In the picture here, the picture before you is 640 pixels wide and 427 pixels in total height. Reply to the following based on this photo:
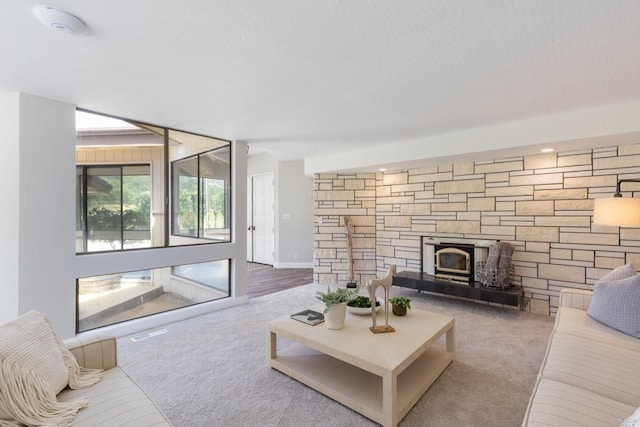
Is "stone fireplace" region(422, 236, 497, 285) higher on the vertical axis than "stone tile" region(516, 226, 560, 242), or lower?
lower

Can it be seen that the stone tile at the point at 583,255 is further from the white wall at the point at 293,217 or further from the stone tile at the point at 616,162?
the white wall at the point at 293,217

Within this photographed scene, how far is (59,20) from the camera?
5.20 ft

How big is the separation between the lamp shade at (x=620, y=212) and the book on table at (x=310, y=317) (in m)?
2.60

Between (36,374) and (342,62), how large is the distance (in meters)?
2.33

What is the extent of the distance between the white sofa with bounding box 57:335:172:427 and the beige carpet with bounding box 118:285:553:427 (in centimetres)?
52

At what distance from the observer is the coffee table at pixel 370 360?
5.99 feet

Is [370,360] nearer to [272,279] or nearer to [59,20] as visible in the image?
[59,20]

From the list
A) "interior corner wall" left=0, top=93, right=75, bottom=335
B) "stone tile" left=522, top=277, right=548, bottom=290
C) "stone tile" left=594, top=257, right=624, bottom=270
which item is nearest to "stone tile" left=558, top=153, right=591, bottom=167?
"stone tile" left=594, top=257, right=624, bottom=270

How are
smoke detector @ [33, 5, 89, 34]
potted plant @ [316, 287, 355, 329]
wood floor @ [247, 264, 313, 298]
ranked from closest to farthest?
smoke detector @ [33, 5, 89, 34] < potted plant @ [316, 287, 355, 329] < wood floor @ [247, 264, 313, 298]

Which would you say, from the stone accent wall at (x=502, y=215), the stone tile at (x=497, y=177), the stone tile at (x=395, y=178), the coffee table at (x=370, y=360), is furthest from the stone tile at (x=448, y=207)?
the coffee table at (x=370, y=360)

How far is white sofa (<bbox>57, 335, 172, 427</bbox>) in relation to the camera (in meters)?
1.27

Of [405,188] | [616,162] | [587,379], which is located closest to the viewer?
[587,379]

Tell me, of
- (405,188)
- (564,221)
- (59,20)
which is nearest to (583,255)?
(564,221)

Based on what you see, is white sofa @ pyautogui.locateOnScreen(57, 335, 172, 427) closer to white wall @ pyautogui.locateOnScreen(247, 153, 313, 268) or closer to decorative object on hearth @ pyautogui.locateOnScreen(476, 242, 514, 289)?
decorative object on hearth @ pyautogui.locateOnScreen(476, 242, 514, 289)
